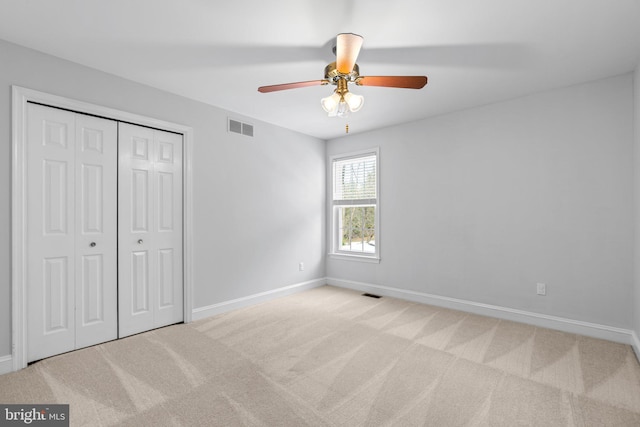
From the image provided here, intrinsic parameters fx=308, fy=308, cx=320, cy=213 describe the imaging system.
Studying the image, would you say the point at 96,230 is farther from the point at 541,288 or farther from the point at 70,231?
the point at 541,288

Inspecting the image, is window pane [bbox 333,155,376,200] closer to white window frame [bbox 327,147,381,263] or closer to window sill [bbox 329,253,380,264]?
white window frame [bbox 327,147,381,263]

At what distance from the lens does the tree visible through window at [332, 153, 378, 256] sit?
16.3ft

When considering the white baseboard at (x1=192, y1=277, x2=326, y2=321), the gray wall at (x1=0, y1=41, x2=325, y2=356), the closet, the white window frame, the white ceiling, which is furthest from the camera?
the white window frame

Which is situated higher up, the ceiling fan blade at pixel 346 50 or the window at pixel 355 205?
the ceiling fan blade at pixel 346 50

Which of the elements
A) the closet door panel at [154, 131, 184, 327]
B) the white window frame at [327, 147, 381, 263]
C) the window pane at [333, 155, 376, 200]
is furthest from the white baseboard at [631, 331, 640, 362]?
the closet door panel at [154, 131, 184, 327]

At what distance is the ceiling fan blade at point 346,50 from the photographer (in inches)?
81.3

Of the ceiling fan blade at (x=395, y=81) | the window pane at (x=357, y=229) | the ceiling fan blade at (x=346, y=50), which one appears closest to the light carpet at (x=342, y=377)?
the window pane at (x=357, y=229)

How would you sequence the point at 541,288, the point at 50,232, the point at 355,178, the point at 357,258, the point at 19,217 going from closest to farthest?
1. the point at 19,217
2. the point at 50,232
3. the point at 541,288
4. the point at 357,258
5. the point at 355,178

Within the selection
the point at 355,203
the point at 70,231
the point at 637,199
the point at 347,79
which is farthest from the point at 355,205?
the point at 70,231

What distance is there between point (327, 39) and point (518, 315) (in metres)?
3.55

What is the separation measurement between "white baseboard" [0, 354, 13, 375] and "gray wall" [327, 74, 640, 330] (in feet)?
13.4

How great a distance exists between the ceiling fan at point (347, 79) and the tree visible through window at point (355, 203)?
259 centimetres

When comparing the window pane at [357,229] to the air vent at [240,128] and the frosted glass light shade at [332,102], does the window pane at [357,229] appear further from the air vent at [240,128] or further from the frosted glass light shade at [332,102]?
the frosted glass light shade at [332,102]

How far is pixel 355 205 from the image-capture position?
5.12 meters
